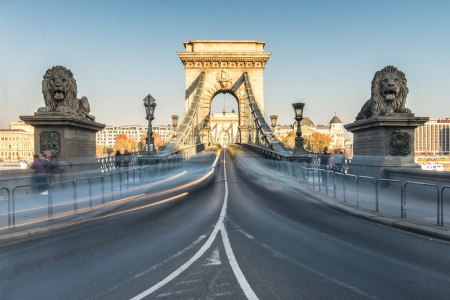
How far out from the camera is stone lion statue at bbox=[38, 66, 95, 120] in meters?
15.3

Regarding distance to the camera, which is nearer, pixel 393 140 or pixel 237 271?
pixel 237 271

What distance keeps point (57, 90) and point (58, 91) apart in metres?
0.08

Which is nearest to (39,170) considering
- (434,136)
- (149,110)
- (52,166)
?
(52,166)

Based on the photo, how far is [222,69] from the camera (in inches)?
2304

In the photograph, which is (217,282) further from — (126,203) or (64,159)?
(64,159)

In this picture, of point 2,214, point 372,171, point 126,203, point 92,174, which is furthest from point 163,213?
point 372,171

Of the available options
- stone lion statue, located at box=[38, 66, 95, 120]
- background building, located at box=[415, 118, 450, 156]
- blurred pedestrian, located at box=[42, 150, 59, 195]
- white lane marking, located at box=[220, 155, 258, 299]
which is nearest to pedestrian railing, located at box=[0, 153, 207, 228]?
blurred pedestrian, located at box=[42, 150, 59, 195]

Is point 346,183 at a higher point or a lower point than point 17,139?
lower

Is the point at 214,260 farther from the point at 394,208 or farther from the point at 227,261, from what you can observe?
the point at 394,208

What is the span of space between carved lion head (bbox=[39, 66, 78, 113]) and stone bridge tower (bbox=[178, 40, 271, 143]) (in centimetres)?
4182

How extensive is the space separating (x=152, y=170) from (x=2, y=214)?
13223 millimetres

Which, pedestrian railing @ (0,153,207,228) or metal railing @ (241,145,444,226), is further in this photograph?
pedestrian railing @ (0,153,207,228)

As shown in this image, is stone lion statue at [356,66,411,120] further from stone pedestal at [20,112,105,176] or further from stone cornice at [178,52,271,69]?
stone cornice at [178,52,271,69]

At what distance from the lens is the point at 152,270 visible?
18.2ft
